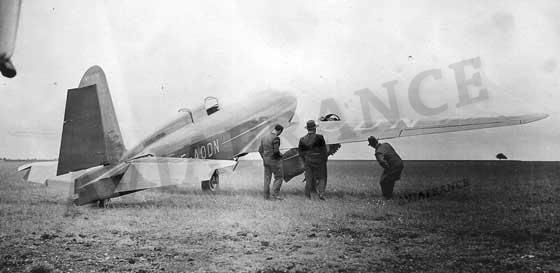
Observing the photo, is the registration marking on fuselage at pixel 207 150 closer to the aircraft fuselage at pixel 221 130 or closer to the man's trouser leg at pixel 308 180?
the aircraft fuselage at pixel 221 130

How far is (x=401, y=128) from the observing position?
Result: 1058cm

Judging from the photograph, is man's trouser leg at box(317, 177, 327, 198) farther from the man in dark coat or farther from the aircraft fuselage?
the aircraft fuselage

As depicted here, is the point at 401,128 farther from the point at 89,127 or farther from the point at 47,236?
the point at 47,236

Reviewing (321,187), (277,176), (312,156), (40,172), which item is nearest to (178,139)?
(277,176)

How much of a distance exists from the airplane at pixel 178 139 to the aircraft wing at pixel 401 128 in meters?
0.02

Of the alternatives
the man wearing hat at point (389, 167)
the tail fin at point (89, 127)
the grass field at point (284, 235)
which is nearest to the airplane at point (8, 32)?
the grass field at point (284, 235)

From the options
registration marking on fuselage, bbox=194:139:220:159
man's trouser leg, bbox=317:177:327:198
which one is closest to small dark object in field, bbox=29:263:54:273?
man's trouser leg, bbox=317:177:327:198

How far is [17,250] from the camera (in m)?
4.68

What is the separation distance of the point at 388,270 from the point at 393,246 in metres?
0.90

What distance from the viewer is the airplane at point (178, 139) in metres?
7.28

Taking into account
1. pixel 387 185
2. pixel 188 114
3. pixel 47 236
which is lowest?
pixel 387 185

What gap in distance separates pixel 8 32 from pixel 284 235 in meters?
4.43

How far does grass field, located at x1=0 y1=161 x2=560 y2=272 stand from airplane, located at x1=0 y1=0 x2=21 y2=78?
3.01 m

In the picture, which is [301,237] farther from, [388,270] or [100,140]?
A: [100,140]
